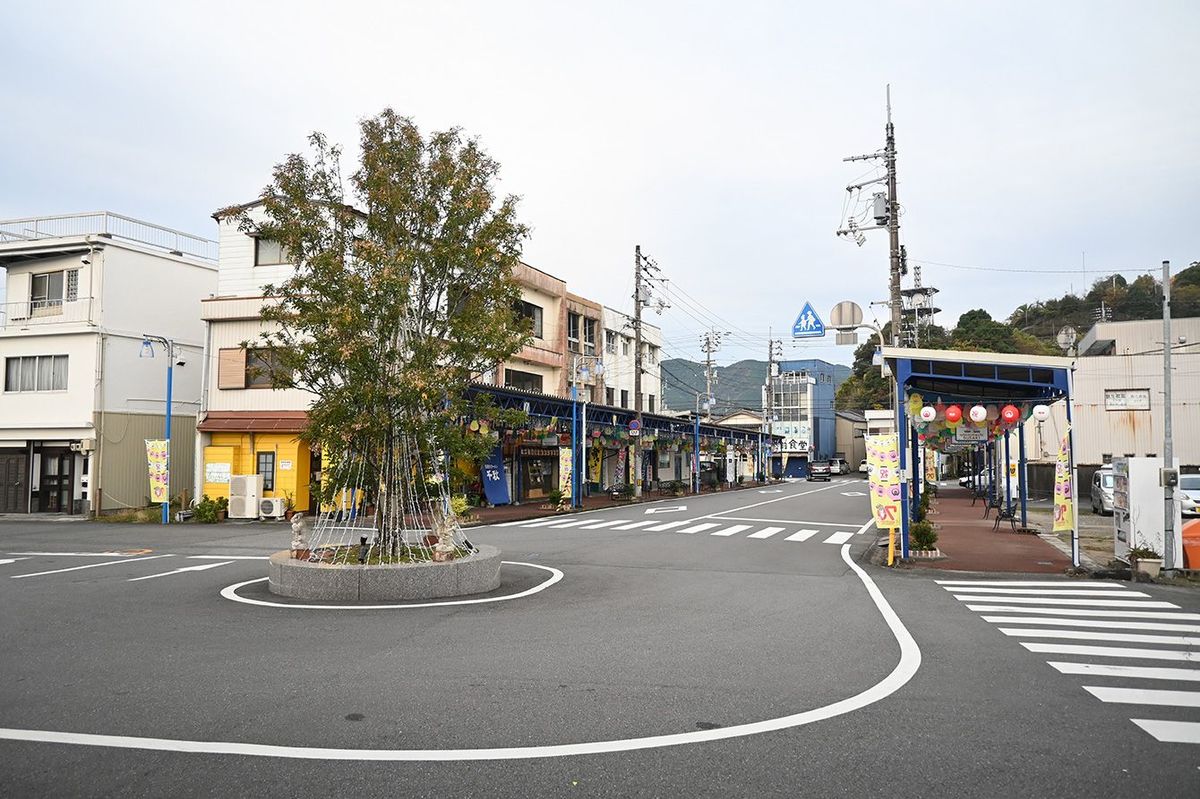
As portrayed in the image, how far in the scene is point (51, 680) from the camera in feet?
21.2

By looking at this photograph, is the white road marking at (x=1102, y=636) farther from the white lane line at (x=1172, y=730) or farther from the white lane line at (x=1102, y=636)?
the white lane line at (x=1172, y=730)

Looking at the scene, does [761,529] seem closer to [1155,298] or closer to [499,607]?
[499,607]

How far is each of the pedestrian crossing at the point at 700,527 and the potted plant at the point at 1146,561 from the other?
6.72 meters

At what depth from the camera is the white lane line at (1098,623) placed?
29.1ft

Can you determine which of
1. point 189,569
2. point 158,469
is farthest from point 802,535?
point 158,469

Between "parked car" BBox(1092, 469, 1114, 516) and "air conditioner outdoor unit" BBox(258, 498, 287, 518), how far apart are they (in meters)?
28.2

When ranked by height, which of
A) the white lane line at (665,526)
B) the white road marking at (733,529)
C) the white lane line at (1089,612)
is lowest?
the white lane line at (665,526)

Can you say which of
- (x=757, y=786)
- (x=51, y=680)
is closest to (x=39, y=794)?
(x=51, y=680)

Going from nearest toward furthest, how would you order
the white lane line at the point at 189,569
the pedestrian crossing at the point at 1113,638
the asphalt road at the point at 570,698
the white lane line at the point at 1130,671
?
the asphalt road at the point at 570,698
the pedestrian crossing at the point at 1113,638
the white lane line at the point at 1130,671
the white lane line at the point at 189,569

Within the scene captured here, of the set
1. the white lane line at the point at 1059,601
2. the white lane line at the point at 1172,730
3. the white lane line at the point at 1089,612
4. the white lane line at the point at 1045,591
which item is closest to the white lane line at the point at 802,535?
the white lane line at the point at 1045,591

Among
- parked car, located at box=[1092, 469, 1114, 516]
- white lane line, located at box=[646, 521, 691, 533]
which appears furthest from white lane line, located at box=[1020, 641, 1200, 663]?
parked car, located at box=[1092, 469, 1114, 516]

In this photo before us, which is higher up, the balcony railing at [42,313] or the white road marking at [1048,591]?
the balcony railing at [42,313]

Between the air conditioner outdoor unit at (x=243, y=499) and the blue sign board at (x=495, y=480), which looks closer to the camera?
the air conditioner outdoor unit at (x=243, y=499)

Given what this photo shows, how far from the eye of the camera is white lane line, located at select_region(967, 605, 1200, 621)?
31.4 ft
